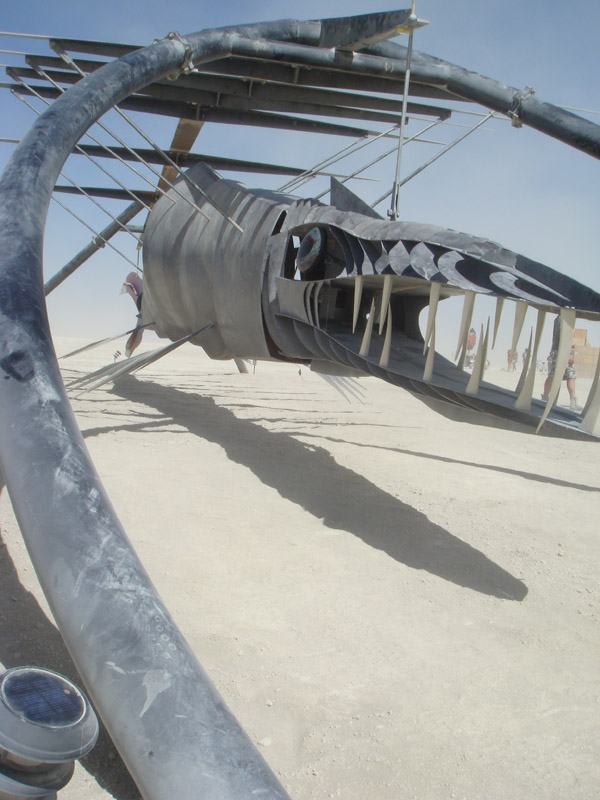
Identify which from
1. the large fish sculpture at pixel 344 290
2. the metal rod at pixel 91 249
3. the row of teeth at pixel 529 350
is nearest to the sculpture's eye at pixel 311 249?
the large fish sculpture at pixel 344 290

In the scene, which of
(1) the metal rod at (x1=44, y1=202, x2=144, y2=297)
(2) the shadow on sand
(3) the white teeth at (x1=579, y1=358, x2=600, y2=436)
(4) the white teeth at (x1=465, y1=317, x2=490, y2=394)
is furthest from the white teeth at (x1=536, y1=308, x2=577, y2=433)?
(1) the metal rod at (x1=44, y1=202, x2=144, y2=297)

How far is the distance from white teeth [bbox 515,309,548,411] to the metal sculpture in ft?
0.04

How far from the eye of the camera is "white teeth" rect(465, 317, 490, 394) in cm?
349

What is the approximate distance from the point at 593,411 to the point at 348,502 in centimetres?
230

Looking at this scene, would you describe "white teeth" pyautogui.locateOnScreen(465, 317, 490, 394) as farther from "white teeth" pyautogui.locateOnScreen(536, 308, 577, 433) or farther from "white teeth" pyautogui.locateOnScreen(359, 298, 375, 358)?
"white teeth" pyautogui.locateOnScreen(359, 298, 375, 358)

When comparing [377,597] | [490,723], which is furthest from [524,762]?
[377,597]

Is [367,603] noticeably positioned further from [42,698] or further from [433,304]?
[42,698]

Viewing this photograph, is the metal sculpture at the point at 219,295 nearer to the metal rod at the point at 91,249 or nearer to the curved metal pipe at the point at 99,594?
the curved metal pipe at the point at 99,594

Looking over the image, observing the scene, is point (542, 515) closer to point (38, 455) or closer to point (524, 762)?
point (524, 762)

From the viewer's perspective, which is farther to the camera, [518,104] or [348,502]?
[518,104]

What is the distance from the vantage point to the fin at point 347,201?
458 cm

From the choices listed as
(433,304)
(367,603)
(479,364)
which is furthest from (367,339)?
(367,603)

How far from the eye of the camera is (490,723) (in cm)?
268

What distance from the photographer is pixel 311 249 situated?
4.71 metres
